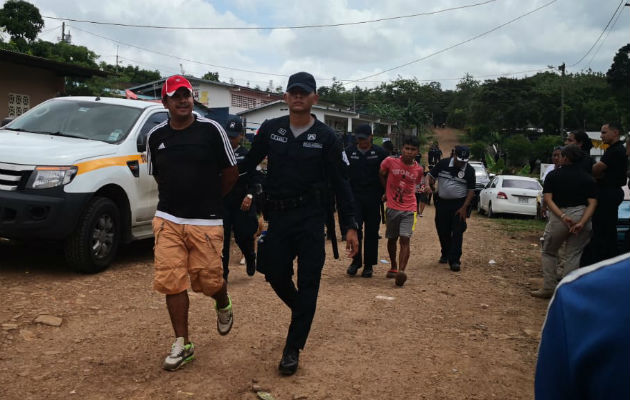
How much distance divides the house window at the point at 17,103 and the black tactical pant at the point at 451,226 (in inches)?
506

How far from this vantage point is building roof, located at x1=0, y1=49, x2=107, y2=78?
1414cm

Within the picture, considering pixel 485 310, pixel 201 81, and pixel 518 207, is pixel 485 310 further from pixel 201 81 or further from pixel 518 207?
pixel 201 81

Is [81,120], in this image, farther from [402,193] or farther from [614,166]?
[614,166]

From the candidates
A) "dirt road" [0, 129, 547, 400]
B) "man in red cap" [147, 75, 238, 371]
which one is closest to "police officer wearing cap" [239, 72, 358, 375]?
"man in red cap" [147, 75, 238, 371]

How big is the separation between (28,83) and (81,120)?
10.8 m

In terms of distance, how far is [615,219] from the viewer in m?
6.86

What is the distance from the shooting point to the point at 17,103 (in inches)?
625

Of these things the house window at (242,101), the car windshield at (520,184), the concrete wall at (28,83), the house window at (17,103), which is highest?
the house window at (242,101)

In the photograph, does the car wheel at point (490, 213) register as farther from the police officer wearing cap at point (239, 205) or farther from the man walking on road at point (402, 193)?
the police officer wearing cap at point (239, 205)

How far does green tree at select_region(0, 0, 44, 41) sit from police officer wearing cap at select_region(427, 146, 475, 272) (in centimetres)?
3092

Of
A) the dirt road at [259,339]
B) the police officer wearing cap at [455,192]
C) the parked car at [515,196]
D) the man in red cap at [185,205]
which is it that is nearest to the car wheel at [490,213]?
the parked car at [515,196]

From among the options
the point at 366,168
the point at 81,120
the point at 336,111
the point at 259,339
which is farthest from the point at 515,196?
the point at 336,111

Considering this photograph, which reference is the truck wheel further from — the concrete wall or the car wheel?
the car wheel

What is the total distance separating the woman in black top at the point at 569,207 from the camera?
6.50 metres
